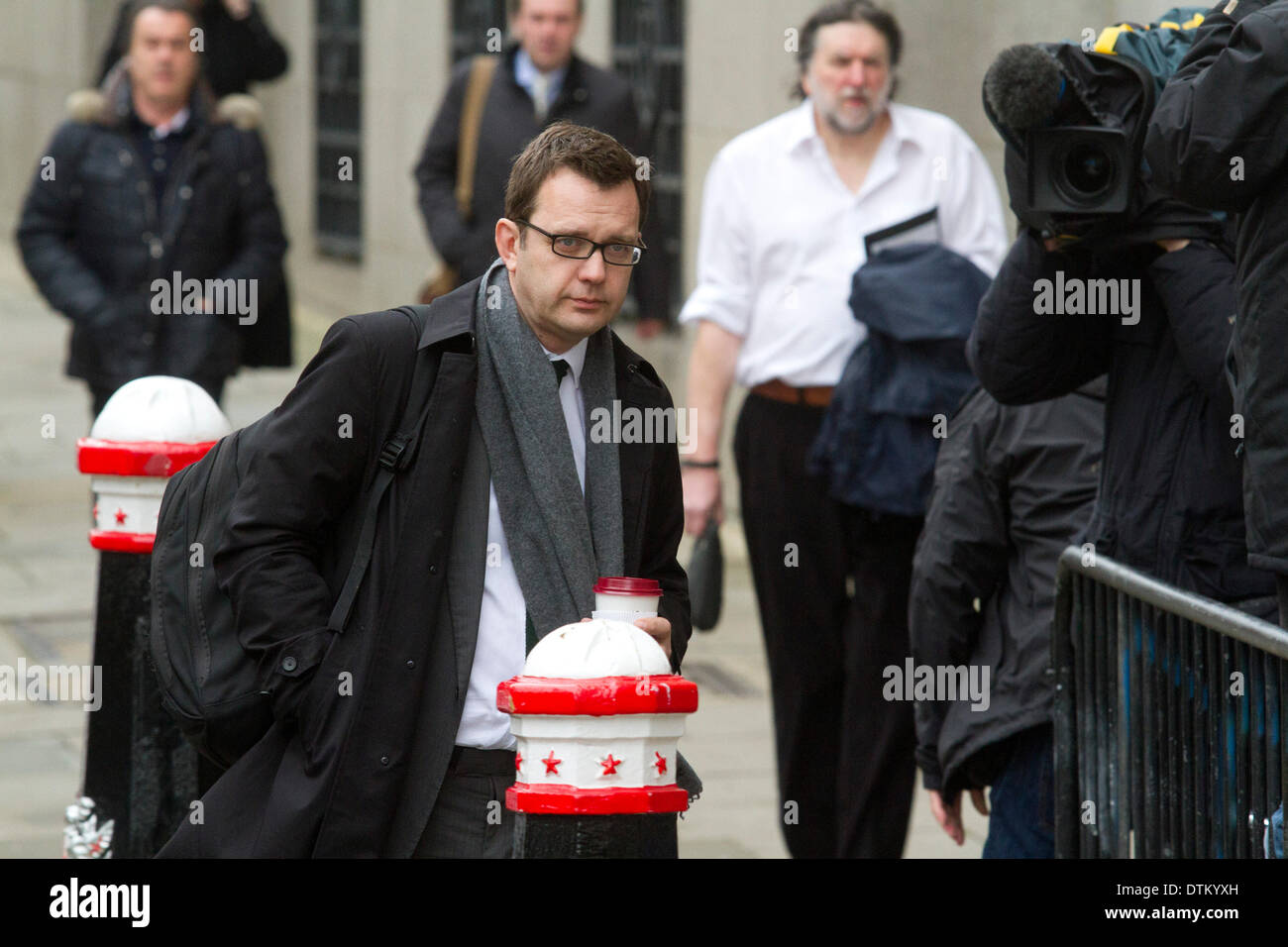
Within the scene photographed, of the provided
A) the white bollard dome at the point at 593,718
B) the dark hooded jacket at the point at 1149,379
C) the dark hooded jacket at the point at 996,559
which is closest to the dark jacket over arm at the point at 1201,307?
the dark hooded jacket at the point at 1149,379

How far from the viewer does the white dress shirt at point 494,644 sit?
3.63 meters

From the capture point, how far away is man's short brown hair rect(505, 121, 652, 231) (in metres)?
3.63

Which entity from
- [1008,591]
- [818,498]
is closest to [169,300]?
[818,498]

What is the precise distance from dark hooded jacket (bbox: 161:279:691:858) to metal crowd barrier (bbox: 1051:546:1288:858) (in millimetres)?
1292

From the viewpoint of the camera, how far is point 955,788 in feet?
16.3

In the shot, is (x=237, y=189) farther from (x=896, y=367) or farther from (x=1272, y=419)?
(x=1272, y=419)

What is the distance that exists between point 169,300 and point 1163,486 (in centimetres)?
430

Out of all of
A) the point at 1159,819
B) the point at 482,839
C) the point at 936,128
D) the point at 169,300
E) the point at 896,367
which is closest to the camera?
the point at 482,839

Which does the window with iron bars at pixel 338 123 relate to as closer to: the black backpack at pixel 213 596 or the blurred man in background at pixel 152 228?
the blurred man in background at pixel 152 228

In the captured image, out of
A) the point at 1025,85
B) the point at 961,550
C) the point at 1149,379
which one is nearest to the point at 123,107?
the point at 961,550

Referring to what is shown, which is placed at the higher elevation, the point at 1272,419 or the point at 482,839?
the point at 1272,419

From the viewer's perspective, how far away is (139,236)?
25.1 feet

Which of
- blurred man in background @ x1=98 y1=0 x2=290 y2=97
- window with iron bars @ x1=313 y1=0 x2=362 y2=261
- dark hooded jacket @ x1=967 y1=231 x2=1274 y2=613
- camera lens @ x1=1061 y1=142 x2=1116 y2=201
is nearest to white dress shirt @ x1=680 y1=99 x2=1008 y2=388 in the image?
dark hooded jacket @ x1=967 y1=231 x2=1274 y2=613

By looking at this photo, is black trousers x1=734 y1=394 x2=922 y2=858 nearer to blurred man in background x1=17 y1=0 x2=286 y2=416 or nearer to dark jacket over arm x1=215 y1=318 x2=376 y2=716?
Answer: blurred man in background x1=17 y1=0 x2=286 y2=416
